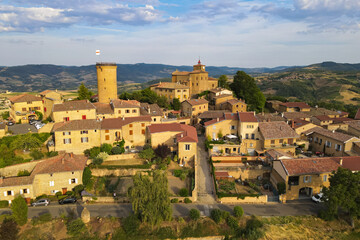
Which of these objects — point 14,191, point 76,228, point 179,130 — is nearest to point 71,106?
point 14,191

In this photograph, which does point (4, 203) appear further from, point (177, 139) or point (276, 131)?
point (276, 131)

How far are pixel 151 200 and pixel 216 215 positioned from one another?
8324 mm

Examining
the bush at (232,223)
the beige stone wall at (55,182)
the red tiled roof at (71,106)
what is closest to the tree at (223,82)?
the red tiled roof at (71,106)

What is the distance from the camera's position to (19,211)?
96.7 feet

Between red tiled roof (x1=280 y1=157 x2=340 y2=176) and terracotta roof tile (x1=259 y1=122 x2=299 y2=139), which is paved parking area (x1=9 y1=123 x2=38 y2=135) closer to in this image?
terracotta roof tile (x1=259 y1=122 x2=299 y2=139)

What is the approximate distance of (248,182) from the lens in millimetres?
40875

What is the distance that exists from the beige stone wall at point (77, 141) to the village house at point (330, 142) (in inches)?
1726

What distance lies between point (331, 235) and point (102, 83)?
54.8 metres

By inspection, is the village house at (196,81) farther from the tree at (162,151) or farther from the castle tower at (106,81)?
the tree at (162,151)

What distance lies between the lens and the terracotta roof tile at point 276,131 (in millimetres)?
48653

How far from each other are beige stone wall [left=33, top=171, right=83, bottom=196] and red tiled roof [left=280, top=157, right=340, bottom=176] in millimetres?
31623

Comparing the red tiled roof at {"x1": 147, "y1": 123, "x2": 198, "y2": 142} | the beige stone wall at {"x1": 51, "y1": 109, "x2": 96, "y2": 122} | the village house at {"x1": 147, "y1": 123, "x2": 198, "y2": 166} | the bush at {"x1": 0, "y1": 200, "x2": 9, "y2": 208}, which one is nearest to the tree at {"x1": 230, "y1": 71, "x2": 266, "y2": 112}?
the red tiled roof at {"x1": 147, "y1": 123, "x2": 198, "y2": 142}

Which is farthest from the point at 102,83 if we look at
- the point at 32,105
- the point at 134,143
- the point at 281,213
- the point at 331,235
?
the point at 331,235

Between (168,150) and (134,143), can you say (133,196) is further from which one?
(134,143)
